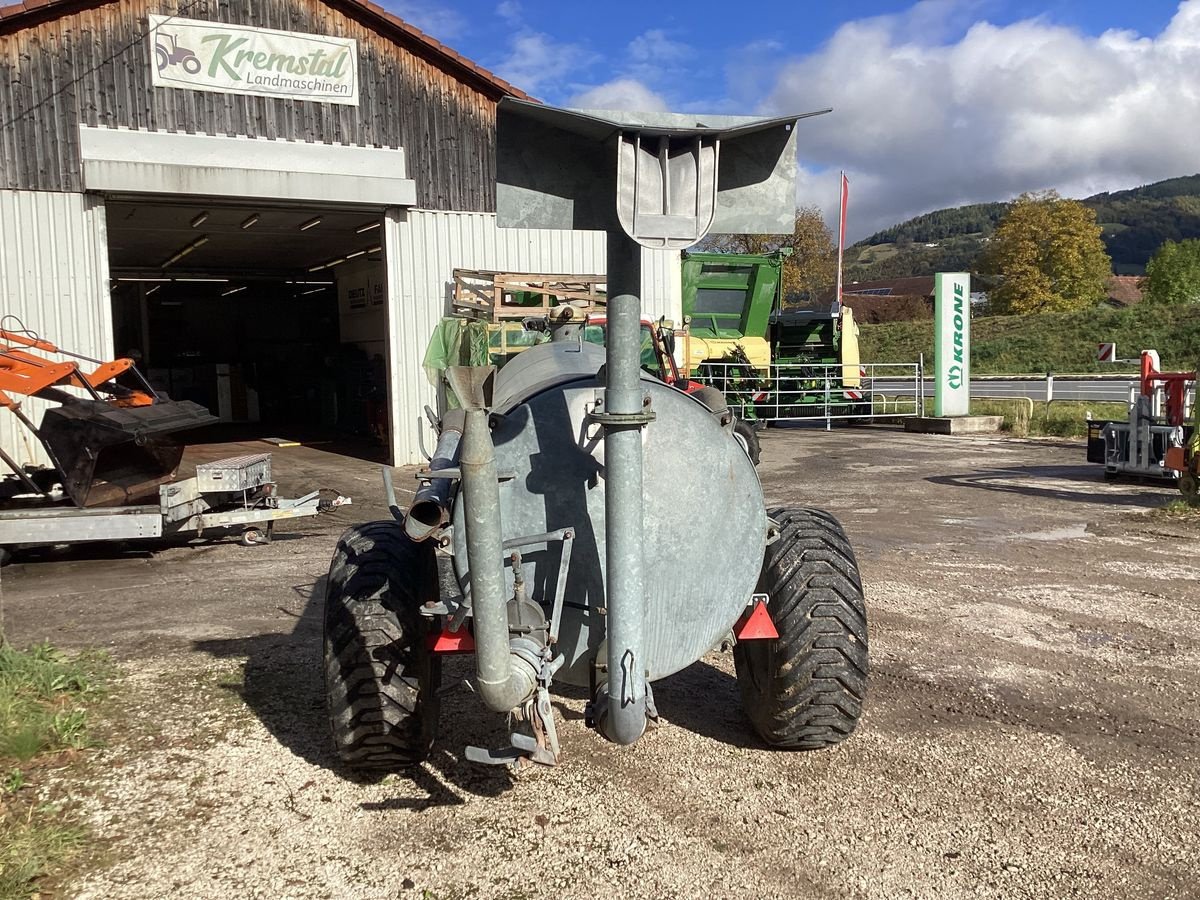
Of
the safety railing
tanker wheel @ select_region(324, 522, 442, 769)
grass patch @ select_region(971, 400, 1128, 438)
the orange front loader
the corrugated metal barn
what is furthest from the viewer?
the safety railing

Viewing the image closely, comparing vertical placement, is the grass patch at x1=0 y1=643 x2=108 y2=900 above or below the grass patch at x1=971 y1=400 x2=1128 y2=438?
below

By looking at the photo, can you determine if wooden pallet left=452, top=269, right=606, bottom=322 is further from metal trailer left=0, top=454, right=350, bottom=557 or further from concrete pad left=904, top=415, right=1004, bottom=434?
concrete pad left=904, top=415, right=1004, bottom=434

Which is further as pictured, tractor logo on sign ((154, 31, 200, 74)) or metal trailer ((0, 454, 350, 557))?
tractor logo on sign ((154, 31, 200, 74))

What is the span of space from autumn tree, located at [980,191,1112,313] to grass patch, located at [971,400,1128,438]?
41.5 m

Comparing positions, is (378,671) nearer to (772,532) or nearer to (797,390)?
(772,532)

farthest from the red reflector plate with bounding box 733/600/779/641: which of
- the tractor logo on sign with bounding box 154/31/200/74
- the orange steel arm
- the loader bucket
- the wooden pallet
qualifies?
Answer: the tractor logo on sign with bounding box 154/31/200/74

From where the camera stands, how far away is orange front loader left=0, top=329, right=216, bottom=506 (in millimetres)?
7449

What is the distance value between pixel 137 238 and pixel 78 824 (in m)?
16.6

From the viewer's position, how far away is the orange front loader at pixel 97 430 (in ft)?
24.4

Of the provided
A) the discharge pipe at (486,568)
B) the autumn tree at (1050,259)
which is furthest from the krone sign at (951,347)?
the autumn tree at (1050,259)

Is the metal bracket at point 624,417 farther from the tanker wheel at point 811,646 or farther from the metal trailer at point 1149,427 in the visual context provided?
the metal trailer at point 1149,427

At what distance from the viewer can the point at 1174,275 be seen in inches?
2426

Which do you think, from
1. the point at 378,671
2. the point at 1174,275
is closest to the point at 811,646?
the point at 378,671

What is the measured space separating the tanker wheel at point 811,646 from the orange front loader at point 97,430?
607 cm
